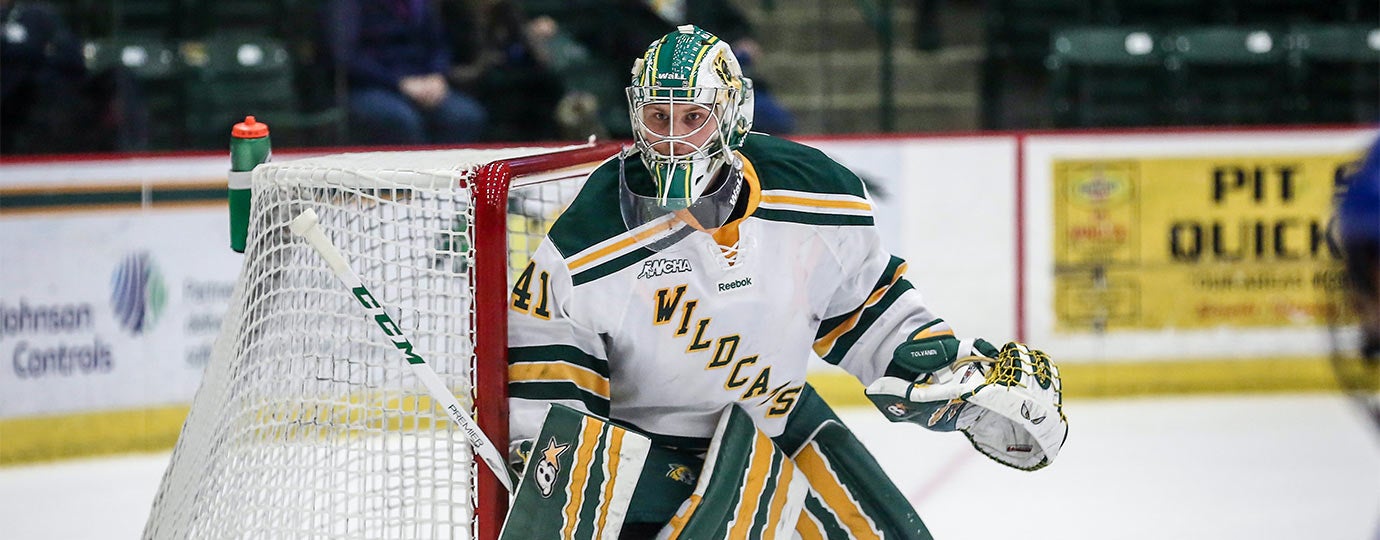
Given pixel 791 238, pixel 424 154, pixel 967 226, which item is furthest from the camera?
pixel 967 226

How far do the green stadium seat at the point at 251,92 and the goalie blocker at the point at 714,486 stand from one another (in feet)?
8.75

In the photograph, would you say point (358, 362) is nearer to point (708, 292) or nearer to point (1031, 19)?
point (708, 292)

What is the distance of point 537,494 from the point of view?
1873mm

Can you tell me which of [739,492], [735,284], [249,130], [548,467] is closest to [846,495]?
[739,492]

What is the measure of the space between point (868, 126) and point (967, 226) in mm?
451

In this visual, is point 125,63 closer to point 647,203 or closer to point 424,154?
point 424,154

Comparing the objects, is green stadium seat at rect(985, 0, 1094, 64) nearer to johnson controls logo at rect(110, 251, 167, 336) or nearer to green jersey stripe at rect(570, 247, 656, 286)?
johnson controls logo at rect(110, 251, 167, 336)

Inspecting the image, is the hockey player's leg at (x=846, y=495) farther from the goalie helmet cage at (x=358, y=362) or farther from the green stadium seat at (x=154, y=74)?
the green stadium seat at (x=154, y=74)

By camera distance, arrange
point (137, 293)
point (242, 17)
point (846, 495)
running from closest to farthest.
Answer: point (846, 495) < point (137, 293) < point (242, 17)

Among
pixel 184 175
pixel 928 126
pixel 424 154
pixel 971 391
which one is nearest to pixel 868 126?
pixel 928 126

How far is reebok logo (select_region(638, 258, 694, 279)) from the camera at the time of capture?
1926mm

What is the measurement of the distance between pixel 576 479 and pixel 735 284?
1.07 ft

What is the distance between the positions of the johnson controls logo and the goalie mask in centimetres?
259

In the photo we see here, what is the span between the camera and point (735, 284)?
1.96 meters
